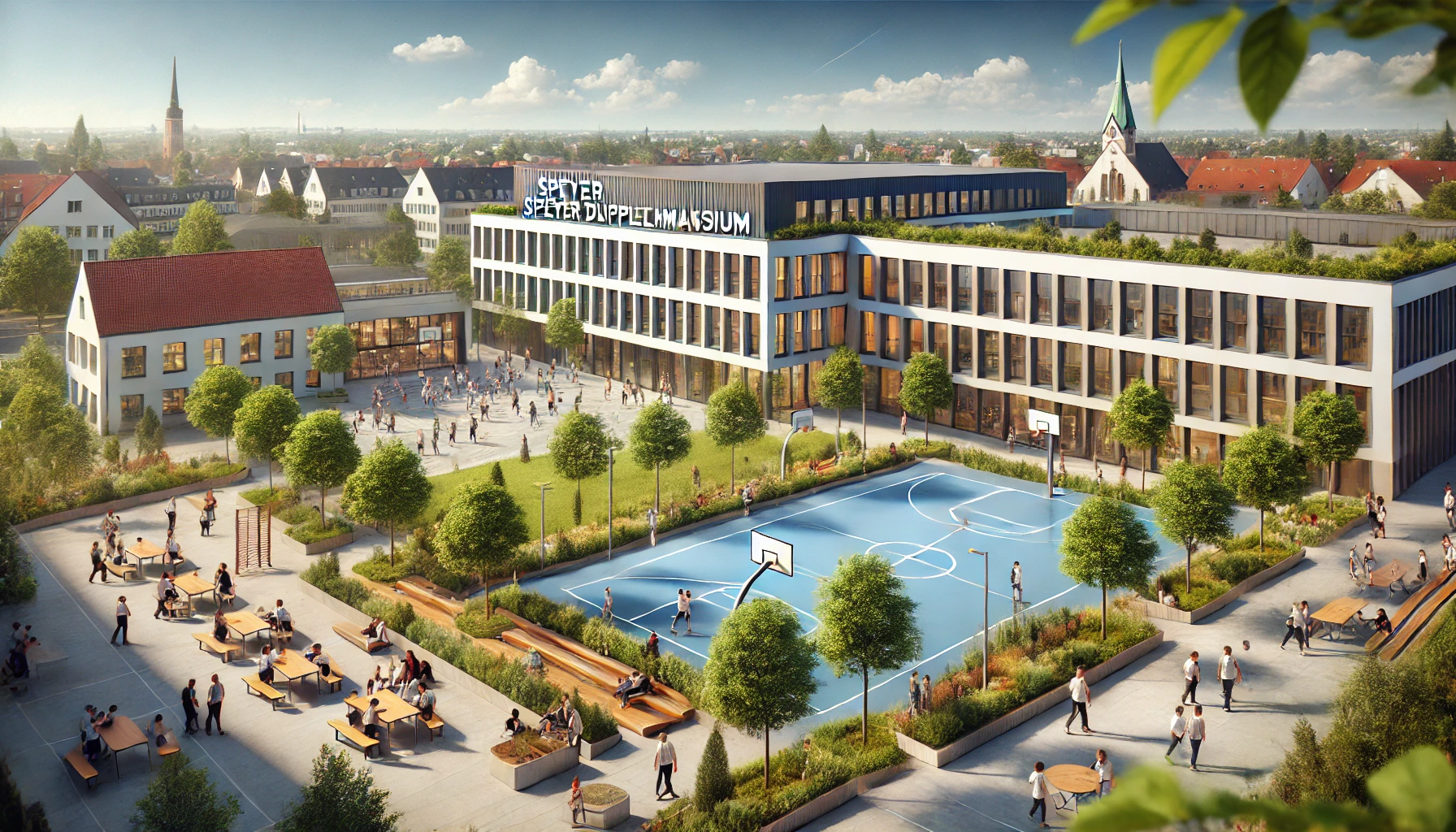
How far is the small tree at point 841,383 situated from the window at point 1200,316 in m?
14.3

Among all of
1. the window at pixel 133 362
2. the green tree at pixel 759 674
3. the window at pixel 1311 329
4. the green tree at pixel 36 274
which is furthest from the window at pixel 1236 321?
the green tree at pixel 36 274

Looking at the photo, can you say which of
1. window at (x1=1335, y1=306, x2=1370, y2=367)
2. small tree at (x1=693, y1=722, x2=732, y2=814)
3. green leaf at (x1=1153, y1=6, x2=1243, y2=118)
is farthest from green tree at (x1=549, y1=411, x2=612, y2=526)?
green leaf at (x1=1153, y1=6, x2=1243, y2=118)

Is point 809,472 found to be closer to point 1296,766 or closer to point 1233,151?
point 1296,766

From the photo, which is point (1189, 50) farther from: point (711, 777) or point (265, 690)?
point (265, 690)

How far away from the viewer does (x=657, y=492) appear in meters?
45.4

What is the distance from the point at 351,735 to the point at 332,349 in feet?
133

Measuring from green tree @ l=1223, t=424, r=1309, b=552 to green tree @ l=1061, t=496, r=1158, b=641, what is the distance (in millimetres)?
8288

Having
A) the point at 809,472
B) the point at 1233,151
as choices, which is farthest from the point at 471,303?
the point at 1233,151

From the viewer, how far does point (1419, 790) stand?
67.4 inches

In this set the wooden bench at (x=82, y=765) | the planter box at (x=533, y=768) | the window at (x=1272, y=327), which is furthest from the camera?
the window at (x=1272, y=327)

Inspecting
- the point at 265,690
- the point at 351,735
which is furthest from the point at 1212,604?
the point at 265,690

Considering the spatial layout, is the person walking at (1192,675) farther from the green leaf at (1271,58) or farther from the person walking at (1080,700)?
the green leaf at (1271,58)

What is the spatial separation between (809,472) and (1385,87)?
48.7 meters

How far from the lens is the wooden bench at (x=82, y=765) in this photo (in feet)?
83.7
